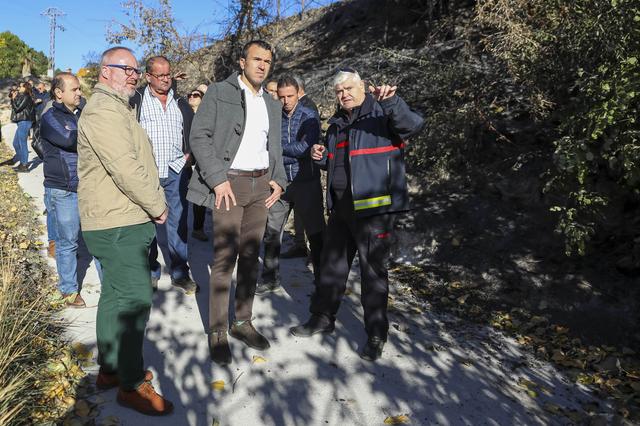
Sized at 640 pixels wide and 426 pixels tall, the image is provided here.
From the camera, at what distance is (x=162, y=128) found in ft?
Result: 14.9

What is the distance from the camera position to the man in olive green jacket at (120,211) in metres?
2.71

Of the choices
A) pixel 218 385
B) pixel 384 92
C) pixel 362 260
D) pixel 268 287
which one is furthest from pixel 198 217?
pixel 384 92

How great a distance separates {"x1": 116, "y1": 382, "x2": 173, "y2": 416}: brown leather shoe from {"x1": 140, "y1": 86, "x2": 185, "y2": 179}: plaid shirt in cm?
219

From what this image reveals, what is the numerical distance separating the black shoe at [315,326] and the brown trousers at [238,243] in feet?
1.77

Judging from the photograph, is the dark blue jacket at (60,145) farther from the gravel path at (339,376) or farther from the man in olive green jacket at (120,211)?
the man in olive green jacket at (120,211)

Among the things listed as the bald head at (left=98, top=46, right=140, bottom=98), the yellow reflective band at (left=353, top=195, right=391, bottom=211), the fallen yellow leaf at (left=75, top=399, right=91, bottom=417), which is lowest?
the fallen yellow leaf at (left=75, top=399, right=91, bottom=417)

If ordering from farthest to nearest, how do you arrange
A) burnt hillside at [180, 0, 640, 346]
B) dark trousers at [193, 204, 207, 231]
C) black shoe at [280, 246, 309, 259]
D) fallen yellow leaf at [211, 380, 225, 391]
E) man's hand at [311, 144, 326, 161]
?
dark trousers at [193, 204, 207, 231]
black shoe at [280, 246, 309, 259]
burnt hillside at [180, 0, 640, 346]
man's hand at [311, 144, 326, 161]
fallen yellow leaf at [211, 380, 225, 391]

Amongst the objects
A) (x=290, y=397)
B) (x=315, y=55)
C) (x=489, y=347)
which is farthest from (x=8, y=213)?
(x=315, y=55)

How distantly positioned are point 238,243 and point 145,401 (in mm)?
1217

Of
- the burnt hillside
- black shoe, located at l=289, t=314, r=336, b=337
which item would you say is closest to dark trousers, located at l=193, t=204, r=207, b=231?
the burnt hillside

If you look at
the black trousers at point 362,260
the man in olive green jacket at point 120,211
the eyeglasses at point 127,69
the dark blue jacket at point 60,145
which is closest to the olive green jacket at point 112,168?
the man in olive green jacket at point 120,211

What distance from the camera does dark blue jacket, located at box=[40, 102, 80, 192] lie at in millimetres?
4180

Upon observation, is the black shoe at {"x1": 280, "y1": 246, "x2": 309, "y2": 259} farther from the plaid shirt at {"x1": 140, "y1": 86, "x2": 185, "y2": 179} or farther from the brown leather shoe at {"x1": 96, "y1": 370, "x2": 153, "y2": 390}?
the brown leather shoe at {"x1": 96, "y1": 370, "x2": 153, "y2": 390}

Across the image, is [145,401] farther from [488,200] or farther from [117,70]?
[488,200]
